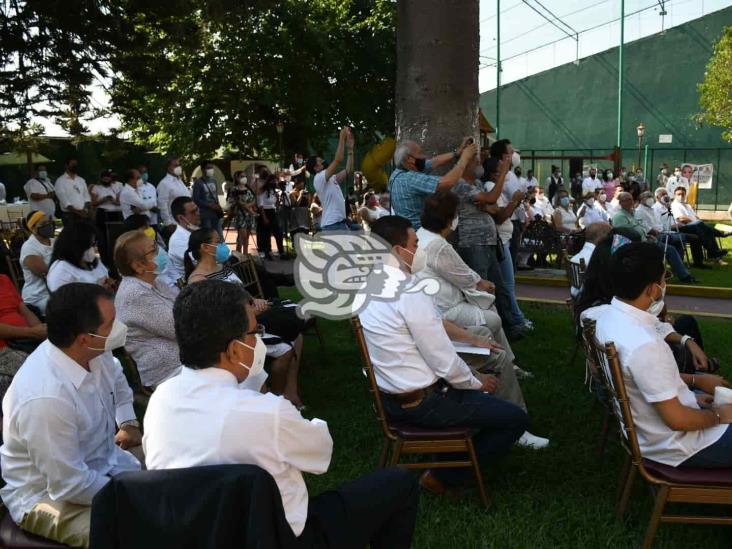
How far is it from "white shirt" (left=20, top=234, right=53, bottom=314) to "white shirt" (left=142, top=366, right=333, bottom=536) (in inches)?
149

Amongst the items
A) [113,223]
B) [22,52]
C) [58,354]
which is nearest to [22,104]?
[22,52]

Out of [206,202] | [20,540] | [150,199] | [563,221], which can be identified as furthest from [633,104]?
[20,540]

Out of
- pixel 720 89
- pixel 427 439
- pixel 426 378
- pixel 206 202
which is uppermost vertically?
pixel 720 89

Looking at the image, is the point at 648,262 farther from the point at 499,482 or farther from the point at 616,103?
the point at 616,103

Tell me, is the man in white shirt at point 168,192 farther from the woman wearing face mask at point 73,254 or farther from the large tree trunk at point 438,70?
the large tree trunk at point 438,70

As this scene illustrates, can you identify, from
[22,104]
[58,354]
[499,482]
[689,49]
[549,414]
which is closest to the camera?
[58,354]

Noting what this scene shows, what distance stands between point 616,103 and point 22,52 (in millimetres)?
27699

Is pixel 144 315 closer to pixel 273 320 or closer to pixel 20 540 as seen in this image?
pixel 273 320

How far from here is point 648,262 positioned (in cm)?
318

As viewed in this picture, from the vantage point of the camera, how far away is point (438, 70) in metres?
5.55

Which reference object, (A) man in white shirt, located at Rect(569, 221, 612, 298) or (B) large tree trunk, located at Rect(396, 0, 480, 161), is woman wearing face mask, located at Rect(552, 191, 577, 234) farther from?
(B) large tree trunk, located at Rect(396, 0, 480, 161)

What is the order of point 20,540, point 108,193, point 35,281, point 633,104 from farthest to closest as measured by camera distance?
point 633,104 < point 108,193 < point 35,281 < point 20,540

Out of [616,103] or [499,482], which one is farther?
[616,103]

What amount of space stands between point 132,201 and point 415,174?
7.12 m
